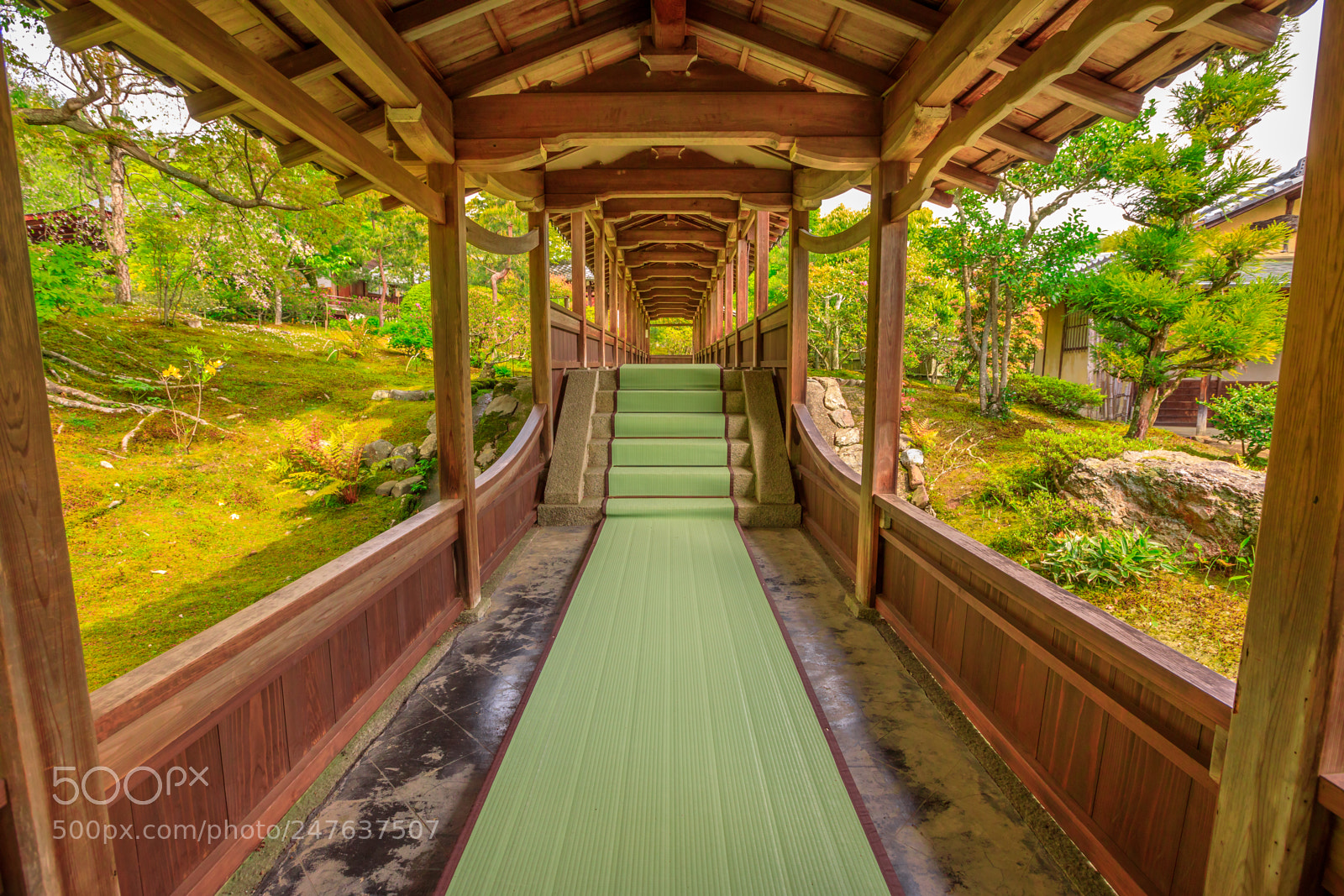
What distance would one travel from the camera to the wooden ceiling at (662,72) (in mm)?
1729

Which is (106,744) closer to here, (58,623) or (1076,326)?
(58,623)

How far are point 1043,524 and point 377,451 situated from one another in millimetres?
7744

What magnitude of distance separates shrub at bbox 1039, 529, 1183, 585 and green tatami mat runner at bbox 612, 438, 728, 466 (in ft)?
9.55

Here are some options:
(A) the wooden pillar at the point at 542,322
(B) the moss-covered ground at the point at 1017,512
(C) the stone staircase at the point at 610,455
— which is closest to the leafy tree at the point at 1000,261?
(B) the moss-covered ground at the point at 1017,512

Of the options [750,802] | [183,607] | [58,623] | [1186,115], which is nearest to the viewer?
[58,623]

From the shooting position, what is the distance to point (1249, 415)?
18.7 ft

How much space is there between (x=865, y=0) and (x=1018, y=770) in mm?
3118

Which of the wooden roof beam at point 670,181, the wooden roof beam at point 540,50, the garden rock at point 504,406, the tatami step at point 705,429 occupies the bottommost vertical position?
the tatami step at point 705,429

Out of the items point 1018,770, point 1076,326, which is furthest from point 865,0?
point 1076,326

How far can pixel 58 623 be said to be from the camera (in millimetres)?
1071

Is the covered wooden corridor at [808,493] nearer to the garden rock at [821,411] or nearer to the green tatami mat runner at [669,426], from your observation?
the green tatami mat runner at [669,426]

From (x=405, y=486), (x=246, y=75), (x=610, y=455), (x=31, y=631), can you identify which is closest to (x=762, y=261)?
(x=610, y=455)

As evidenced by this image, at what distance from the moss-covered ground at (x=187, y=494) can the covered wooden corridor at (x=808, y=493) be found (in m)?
3.11

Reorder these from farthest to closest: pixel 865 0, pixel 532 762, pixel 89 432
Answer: pixel 89 432 < pixel 865 0 < pixel 532 762
